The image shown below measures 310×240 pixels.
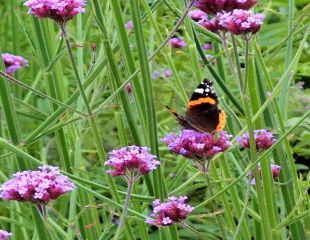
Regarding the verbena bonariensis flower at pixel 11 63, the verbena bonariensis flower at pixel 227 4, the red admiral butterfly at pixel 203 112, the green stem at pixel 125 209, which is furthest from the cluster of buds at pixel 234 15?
the verbena bonariensis flower at pixel 11 63

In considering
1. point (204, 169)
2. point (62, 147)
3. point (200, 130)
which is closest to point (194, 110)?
point (200, 130)

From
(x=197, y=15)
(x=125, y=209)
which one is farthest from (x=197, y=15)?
(x=125, y=209)

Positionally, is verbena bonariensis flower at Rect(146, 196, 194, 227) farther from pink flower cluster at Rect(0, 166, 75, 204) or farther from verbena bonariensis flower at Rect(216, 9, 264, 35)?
verbena bonariensis flower at Rect(216, 9, 264, 35)

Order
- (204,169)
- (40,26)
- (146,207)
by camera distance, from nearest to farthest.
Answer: (204,169)
(40,26)
(146,207)

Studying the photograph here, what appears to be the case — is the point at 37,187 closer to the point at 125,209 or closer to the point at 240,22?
the point at 125,209

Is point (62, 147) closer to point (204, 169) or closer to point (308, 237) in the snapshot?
point (204, 169)

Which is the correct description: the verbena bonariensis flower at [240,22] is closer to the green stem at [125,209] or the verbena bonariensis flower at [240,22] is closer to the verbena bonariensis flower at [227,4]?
the verbena bonariensis flower at [227,4]
